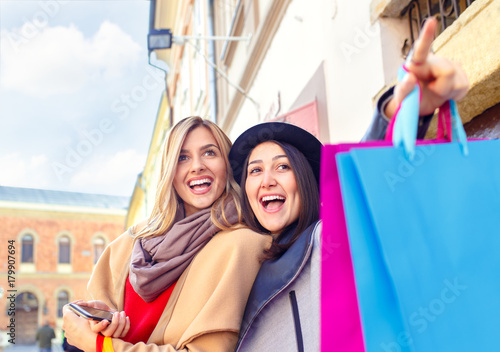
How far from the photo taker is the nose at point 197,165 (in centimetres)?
246

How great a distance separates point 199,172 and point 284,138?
1.48 ft

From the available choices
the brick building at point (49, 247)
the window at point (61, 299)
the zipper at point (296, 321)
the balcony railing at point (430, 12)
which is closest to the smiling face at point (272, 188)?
the zipper at point (296, 321)

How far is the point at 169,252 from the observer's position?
212 centimetres

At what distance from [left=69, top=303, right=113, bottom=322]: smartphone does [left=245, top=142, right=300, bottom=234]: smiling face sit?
70 centimetres

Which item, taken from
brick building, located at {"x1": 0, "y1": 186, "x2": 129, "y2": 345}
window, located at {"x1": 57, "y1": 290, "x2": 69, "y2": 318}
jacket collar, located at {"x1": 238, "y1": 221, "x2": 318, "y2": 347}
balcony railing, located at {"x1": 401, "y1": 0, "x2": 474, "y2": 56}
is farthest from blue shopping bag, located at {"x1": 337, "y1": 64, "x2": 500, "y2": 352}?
window, located at {"x1": 57, "y1": 290, "x2": 69, "y2": 318}

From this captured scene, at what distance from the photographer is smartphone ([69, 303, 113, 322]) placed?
2.00 m

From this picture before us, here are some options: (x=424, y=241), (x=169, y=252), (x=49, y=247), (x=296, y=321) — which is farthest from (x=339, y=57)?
(x=49, y=247)

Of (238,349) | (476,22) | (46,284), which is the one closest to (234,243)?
(238,349)

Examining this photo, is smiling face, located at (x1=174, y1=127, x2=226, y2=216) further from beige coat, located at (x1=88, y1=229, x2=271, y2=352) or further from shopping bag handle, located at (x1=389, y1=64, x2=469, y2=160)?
shopping bag handle, located at (x1=389, y1=64, x2=469, y2=160)

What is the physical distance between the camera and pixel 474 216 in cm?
115

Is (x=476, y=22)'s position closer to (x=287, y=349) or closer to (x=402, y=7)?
(x=402, y=7)

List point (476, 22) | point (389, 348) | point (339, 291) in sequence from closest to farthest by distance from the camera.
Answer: point (389, 348) → point (339, 291) → point (476, 22)

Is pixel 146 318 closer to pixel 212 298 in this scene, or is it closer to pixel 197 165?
pixel 212 298

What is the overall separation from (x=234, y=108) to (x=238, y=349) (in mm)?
6665
